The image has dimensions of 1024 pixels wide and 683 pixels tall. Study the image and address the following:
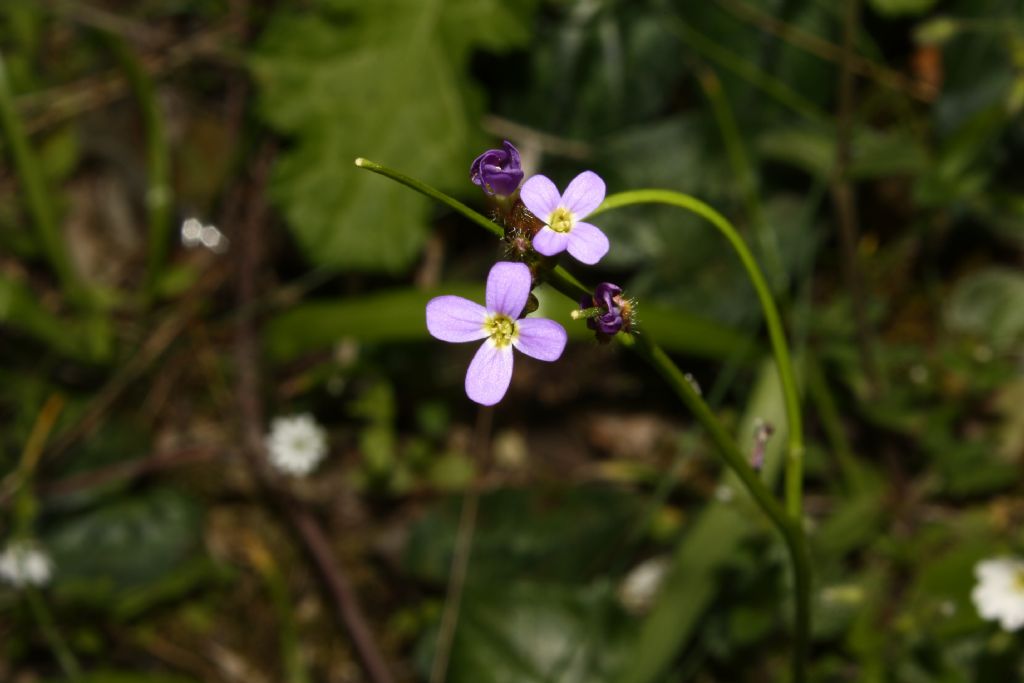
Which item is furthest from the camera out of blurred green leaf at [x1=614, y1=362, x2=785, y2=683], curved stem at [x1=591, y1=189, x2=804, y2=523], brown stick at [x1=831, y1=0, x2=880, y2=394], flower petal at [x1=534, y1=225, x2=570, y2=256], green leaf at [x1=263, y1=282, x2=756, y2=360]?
green leaf at [x1=263, y1=282, x2=756, y2=360]

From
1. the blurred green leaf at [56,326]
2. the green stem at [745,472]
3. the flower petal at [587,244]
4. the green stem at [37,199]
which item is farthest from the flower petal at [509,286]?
the green stem at [37,199]

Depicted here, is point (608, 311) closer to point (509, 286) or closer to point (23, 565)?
point (509, 286)

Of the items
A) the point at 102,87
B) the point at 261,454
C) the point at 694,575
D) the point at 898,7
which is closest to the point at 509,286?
the point at 694,575

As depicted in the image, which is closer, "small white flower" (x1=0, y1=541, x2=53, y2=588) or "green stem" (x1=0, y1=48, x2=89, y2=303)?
"small white flower" (x1=0, y1=541, x2=53, y2=588)

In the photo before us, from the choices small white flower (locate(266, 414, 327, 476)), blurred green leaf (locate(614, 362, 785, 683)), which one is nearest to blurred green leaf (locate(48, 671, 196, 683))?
small white flower (locate(266, 414, 327, 476))

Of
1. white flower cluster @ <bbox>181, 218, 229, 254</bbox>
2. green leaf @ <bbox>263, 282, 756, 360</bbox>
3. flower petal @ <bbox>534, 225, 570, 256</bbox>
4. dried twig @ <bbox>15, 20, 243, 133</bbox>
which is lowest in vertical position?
flower petal @ <bbox>534, 225, 570, 256</bbox>

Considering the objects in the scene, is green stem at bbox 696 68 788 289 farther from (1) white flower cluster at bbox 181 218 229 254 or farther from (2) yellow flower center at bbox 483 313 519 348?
(1) white flower cluster at bbox 181 218 229 254

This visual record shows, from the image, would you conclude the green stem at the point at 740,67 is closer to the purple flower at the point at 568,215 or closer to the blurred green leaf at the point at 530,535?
the blurred green leaf at the point at 530,535
